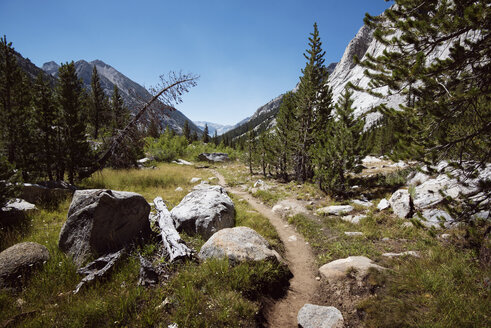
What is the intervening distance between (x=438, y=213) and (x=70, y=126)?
18221 mm

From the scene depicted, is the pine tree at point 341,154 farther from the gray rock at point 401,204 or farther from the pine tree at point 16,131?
the pine tree at point 16,131

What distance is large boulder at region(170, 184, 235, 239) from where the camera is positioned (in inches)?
263

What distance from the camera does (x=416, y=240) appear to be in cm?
637

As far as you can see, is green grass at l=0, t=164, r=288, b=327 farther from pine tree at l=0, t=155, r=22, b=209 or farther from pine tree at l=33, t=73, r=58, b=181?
pine tree at l=33, t=73, r=58, b=181

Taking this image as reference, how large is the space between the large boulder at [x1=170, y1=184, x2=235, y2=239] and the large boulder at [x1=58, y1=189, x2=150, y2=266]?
1.65 meters

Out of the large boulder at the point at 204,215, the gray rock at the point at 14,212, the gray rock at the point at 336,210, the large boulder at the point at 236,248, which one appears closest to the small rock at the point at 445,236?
the gray rock at the point at 336,210

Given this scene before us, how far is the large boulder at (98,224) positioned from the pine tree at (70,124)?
820 centimetres

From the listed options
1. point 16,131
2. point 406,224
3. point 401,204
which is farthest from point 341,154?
point 16,131

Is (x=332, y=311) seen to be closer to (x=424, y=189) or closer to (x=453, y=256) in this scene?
(x=453, y=256)

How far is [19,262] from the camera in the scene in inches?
149

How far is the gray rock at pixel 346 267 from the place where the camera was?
15.7 ft

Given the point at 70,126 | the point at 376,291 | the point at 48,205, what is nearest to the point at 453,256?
the point at 376,291

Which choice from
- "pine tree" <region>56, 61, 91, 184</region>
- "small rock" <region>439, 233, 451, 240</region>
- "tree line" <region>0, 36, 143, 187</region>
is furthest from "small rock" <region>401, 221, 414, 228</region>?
"pine tree" <region>56, 61, 91, 184</region>

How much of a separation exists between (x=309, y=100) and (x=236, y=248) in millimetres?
16491
